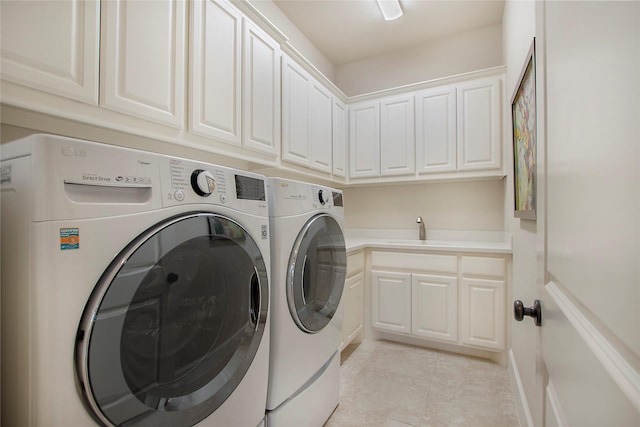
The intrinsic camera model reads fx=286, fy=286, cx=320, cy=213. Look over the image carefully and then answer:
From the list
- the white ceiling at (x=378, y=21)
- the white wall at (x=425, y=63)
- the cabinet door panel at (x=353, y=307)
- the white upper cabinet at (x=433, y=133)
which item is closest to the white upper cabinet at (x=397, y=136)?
the white upper cabinet at (x=433, y=133)

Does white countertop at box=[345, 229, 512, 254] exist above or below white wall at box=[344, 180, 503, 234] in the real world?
below

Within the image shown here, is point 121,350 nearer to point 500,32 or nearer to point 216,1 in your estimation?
point 216,1

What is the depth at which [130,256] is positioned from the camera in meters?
0.63

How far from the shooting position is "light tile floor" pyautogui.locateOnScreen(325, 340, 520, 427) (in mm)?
1568

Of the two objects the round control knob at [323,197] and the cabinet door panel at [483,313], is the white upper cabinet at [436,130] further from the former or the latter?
the round control knob at [323,197]

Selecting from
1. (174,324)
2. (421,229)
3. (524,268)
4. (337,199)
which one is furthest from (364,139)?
(174,324)

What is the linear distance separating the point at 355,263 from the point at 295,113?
1285 millimetres

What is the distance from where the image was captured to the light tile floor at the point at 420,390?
61.7 inches

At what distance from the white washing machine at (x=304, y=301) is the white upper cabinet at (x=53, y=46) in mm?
736

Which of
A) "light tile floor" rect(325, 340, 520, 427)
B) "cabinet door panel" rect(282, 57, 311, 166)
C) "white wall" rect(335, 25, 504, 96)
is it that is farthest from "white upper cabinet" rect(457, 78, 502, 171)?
"light tile floor" rect(325, 340, 520, 427)

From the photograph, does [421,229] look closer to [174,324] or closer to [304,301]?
[304,301]

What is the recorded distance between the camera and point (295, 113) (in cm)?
217

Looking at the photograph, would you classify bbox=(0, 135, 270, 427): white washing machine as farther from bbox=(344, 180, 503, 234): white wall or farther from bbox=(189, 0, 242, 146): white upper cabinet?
bbox=(344, 180, 503, 234): white wall

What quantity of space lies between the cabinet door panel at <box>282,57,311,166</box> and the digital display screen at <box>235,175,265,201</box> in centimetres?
104
